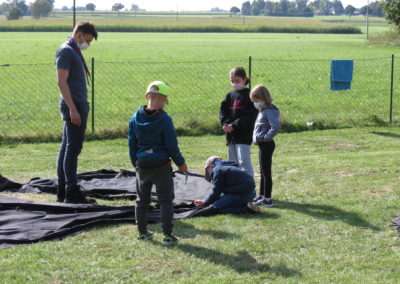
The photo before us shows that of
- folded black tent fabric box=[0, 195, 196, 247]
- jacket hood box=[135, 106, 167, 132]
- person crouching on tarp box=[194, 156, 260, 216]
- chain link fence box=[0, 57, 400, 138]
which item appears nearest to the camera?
jacket hood box=[135, 106, 167, 132]

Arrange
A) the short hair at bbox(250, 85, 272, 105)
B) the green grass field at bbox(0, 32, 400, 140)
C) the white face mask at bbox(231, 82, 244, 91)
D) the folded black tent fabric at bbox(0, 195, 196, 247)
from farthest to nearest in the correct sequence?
1. the green grass field at bbox(0, 32, 400, 140)
2. the white face mask at bbox(231, 82, 244, 91)
3. the short hair at bbox(250, 85, 272, 105)
4. the folded black tent fabric at bbox(0, 195, 196, 247)

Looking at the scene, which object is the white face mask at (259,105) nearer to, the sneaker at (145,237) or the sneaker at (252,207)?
the sneaker at (252,207)

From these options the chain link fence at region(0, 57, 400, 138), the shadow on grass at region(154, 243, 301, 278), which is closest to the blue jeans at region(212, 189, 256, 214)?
the shadow on grass at region(154, 243, 301, 278)

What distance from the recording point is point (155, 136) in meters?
5.95

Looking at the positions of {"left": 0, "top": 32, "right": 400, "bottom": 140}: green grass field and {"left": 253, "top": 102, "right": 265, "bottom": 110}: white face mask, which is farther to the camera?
{"left": 0, "top": 32, "right": 400, "bottom": 140}: green grass field

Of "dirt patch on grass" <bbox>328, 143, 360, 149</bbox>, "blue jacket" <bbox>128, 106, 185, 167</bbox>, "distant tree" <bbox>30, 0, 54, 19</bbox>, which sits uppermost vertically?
"distant tree" <bbox>30, 0, 54, 19</bbox>

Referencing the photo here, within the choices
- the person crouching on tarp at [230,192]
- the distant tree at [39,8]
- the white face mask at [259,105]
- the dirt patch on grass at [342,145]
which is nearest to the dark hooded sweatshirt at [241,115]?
the white face mask at [259,105]

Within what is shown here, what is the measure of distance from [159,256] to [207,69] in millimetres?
24926

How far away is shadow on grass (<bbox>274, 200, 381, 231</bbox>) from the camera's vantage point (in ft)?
21.8

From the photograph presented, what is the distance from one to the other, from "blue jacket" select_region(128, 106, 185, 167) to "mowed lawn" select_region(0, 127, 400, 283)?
2.67ft

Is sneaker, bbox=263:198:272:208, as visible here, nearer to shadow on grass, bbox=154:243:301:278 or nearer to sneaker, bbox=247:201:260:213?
sneaker, bbox=247:201:260:213

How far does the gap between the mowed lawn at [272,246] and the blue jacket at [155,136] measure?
814 millimetres

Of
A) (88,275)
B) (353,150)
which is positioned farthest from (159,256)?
(353,150)

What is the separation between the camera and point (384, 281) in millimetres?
5062
